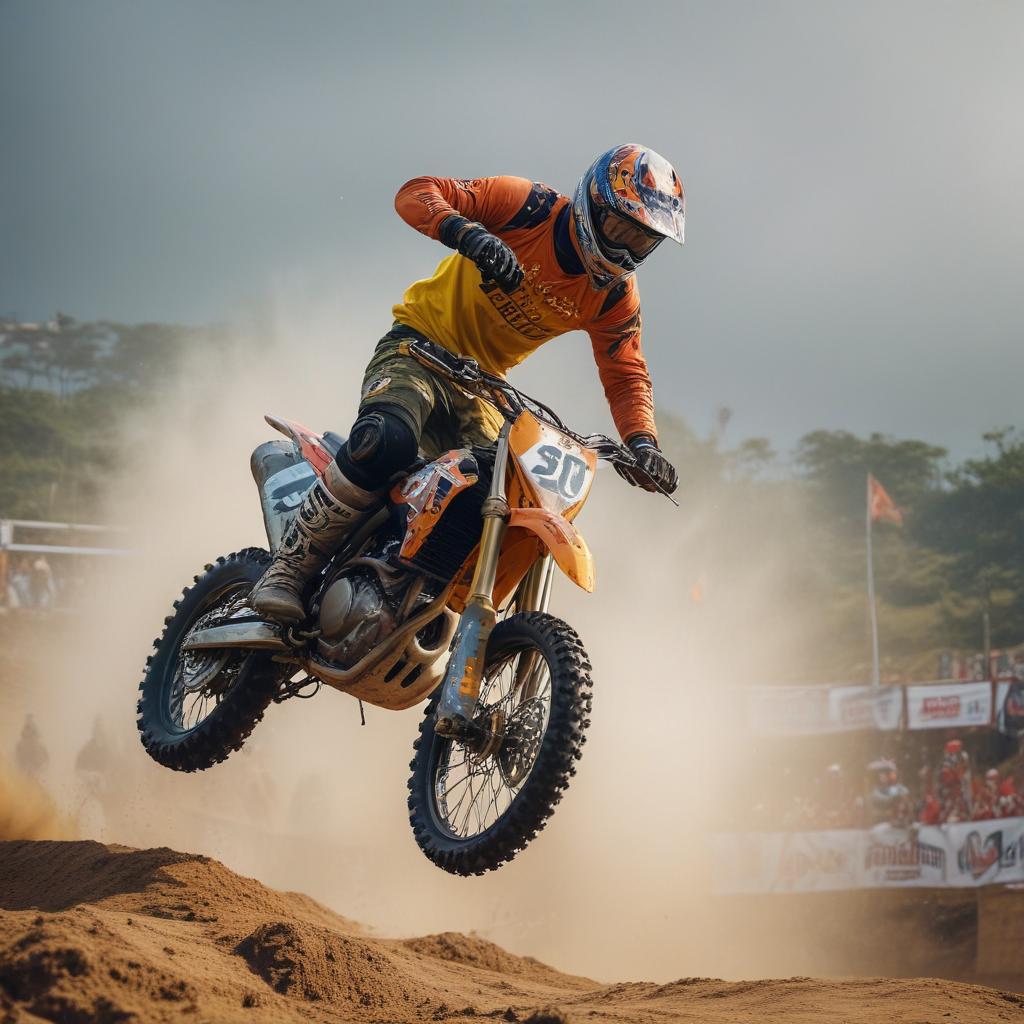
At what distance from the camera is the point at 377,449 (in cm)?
601

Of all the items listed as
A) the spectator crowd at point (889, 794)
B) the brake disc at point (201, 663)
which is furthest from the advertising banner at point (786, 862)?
the brake disc at point (201, 663)

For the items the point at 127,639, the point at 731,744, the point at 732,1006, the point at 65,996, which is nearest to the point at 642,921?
the point at 731,744

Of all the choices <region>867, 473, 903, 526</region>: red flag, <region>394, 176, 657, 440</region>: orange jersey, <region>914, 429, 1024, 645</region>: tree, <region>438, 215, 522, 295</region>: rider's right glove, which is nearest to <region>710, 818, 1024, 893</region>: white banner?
<region>867, 473, 903, 526</region>: red flag

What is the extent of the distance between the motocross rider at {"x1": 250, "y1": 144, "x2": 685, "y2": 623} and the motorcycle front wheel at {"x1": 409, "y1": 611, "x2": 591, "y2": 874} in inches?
44.9

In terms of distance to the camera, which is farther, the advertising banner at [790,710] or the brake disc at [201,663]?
the advertising banner at [790,710]

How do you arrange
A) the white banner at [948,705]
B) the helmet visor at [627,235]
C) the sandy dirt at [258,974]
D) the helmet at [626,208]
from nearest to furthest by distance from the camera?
the sandy dirt at [258,974] < the helmet at [626,208] < the helmet visor at [627,235] < the white banner at [948,705]

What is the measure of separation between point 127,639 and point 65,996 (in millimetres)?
25130

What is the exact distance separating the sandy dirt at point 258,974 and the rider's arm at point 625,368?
3057 mm

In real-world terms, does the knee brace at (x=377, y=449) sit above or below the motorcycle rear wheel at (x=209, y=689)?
above

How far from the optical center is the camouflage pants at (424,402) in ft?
20.2

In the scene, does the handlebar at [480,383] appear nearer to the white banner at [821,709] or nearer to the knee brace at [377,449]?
the knee brace at [377,449]

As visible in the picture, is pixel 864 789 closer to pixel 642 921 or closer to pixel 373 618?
pixel 642 921

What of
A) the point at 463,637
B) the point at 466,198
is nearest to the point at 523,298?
the point at 466,198

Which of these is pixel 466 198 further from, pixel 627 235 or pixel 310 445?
pixel 310 445
